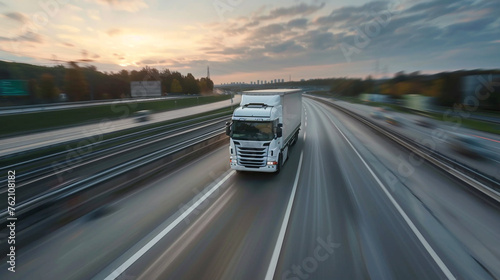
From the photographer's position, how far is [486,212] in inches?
338

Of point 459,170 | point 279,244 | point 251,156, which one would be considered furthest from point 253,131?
point 459,170

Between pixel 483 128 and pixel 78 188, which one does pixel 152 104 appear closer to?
pixel 78 188

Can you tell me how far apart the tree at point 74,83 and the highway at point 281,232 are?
65643 millimetres

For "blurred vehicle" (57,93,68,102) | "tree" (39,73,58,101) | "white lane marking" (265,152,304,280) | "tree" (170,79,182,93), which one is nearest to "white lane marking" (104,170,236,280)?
"white lane marking" (265,152,304,280)

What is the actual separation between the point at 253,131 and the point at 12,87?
150ft

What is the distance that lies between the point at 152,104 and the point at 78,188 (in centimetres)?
4859

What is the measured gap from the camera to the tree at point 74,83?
6144 cm

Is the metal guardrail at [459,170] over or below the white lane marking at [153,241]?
over

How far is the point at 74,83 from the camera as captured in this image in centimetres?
6225

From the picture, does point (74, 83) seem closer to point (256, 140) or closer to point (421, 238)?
point (256, 140)

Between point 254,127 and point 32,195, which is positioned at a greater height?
point 254,127

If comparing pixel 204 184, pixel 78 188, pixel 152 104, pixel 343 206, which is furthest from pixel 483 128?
pixel 152 104

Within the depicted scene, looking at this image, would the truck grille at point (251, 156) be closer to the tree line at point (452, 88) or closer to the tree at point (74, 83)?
the tree line at point (452, 88)

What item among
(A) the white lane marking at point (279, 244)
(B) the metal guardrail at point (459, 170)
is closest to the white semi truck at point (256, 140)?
(A) the white lane marking at point (279, 244)
